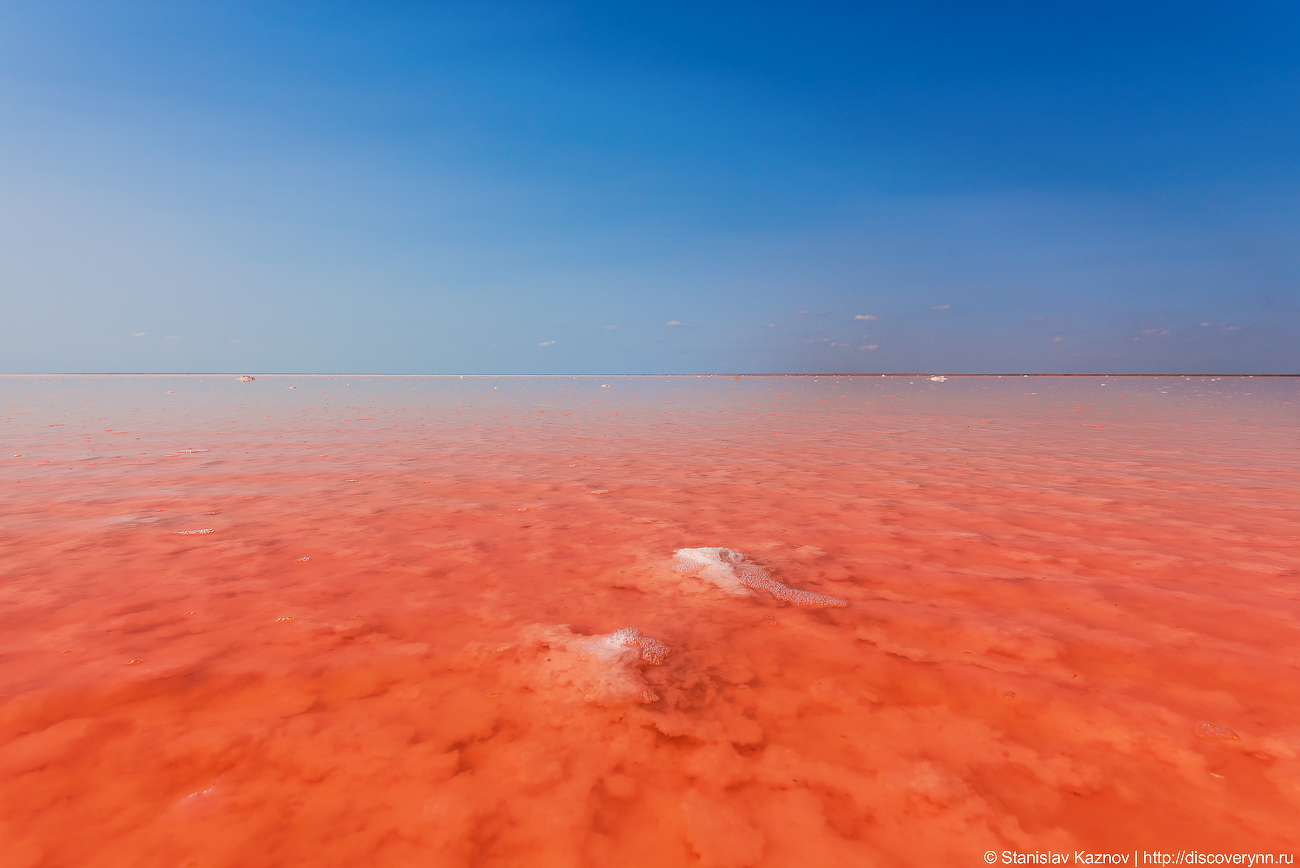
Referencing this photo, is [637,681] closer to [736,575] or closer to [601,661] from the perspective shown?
[601,661]

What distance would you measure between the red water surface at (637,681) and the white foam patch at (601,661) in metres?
0.02

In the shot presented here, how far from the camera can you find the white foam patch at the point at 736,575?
3.80 meters

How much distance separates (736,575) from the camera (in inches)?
166

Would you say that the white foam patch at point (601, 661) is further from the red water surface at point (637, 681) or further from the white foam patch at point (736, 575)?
the white foam patch at point (736, 575)

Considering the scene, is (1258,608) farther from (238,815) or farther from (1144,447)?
(1144,447)

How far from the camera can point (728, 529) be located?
18.0 ft

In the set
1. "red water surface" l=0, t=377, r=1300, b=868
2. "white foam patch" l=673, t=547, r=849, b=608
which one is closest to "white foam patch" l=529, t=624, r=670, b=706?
"red water surface" l=0, t=377, r=1300, b=868

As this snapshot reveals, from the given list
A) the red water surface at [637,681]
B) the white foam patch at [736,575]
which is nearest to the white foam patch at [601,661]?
the red water surface at [637,681]

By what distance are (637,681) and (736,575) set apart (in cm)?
160

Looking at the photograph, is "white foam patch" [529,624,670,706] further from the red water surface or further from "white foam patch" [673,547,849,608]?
"white foam patch" [673,547,849,608]

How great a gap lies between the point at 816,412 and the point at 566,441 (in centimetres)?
1131

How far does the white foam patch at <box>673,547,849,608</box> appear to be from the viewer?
12.5 feet

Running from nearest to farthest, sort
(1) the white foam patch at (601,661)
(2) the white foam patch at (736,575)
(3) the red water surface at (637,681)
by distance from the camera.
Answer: (3) the red water surface at (637,681)
(1) the white foam patch at (601,661)
(2) the white foam patch at (736,575)

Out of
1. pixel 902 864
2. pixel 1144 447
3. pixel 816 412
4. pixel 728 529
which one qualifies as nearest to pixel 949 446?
pixel 1144 447
